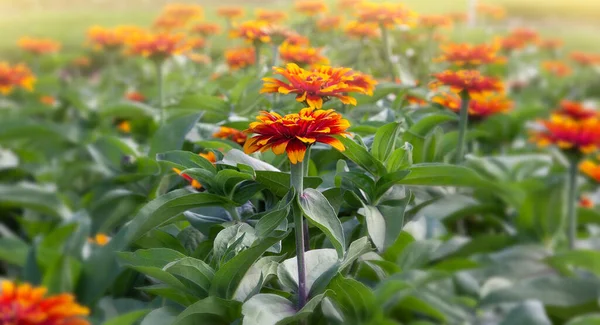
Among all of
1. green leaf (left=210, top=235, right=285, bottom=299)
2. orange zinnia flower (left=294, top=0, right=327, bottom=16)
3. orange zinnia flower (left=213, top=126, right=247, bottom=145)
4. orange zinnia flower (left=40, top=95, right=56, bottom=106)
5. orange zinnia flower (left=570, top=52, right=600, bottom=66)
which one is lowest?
orange zinnia flower (left=570, top=52, right=600, bottom=66)

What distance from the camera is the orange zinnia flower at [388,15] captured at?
4.95 feet

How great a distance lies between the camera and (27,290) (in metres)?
1.03

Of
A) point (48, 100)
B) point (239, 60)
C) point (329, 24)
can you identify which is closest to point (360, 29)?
point (239, 60)

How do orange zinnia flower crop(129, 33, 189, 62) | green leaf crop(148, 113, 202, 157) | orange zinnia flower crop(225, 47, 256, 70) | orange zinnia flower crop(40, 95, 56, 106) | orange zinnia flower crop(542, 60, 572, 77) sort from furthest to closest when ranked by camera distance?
orange zinnia flower crop(542, 60, 572, 77) < orange zinnia flower crop(40, 95, 56, 106) < orange zinnia flower crop(225, 47, 256, 70) < orange zinnia flower crop(129, 33, 189, 62) < green leaf crop(148, 113, 202, 157)

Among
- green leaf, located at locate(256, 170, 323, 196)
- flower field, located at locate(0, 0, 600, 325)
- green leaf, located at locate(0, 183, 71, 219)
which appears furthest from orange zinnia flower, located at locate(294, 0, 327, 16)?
green leaf, located at locate(256, 170, 323, 196)

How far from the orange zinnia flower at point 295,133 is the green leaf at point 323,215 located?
0.05m

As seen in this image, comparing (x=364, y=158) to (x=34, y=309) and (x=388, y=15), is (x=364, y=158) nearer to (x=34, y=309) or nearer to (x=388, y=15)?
(x=34, y=309)

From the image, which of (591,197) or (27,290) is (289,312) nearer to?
(27,290)

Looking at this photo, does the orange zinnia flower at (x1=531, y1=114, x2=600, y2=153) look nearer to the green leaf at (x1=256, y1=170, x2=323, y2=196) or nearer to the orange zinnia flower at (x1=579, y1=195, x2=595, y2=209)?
the orange zinnia flower at (x1=579, y1=195, x2=595, y2=209)

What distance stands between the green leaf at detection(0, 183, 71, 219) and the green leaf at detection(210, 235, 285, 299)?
3.76 feet

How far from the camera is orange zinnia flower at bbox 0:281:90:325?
3.13 ft

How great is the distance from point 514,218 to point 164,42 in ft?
2.97

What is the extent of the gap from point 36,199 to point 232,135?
0.95 m

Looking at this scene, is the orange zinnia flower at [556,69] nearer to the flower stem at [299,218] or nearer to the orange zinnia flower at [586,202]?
the orange zinnia flower at [586,202]
